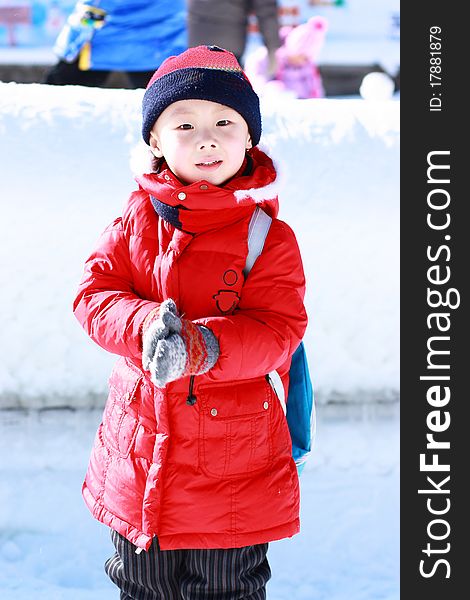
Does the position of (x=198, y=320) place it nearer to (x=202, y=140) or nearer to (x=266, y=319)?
(x=266, y=319)

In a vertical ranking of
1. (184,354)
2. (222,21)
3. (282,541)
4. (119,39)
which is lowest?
(282,541)

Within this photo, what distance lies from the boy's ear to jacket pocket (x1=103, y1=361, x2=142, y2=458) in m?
0.38

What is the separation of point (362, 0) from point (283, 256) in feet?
31.7

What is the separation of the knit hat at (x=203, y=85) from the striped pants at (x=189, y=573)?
754 millimetres

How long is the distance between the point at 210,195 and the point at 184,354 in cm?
29

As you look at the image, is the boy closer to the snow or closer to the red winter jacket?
the red winter jacket

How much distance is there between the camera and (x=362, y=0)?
1055 centimetres

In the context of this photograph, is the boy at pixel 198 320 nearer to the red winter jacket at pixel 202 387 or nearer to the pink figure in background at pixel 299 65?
the red winter jacket at pixel 202 387

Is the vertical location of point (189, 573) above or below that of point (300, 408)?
below

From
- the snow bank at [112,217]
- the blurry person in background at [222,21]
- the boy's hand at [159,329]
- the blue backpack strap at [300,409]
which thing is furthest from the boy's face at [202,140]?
the blurry person in background at [222,21]

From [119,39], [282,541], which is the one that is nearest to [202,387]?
[282,541]

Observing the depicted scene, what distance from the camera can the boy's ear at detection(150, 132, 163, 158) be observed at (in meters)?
1.67

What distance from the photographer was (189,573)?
5.49 feet

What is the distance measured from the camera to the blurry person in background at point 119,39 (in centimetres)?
491
